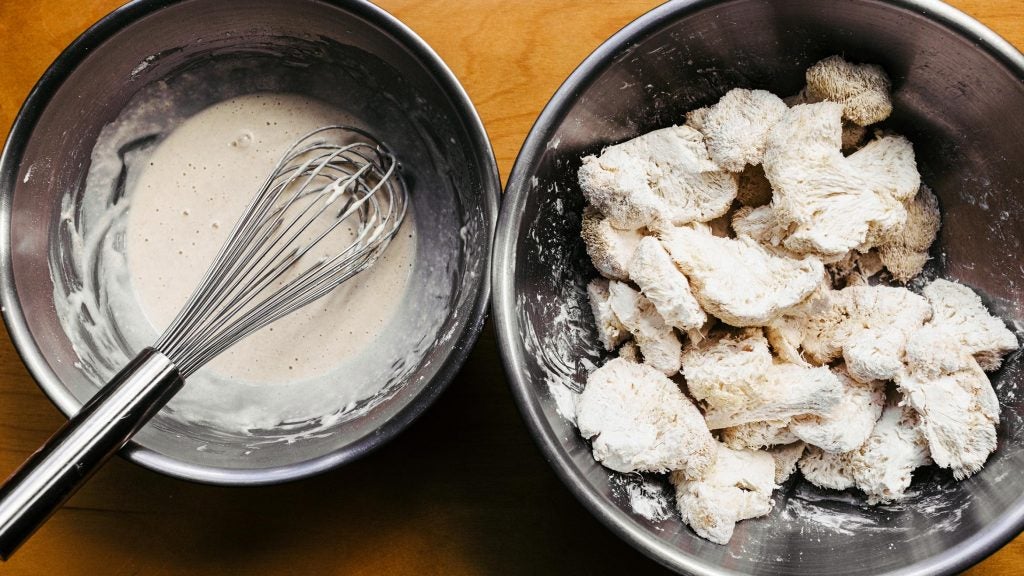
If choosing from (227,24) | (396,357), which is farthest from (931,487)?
(227,24)

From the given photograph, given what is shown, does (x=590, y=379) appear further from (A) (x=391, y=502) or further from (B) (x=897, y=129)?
(B) (x=897, y=129)

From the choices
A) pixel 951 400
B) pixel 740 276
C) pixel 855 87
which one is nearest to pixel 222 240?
pixel 740 276

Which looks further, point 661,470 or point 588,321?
point 588,321

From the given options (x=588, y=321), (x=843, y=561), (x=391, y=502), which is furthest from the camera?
(x=391, y=502)

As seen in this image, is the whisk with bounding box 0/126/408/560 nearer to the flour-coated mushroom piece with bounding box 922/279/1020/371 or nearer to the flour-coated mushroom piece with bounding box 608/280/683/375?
the flour-coated mushroom piece with bounding box 608/280/683/375

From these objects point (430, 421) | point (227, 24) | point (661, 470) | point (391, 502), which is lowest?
point (391, 502)

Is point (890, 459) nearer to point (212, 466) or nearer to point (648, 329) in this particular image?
point (648, 329)

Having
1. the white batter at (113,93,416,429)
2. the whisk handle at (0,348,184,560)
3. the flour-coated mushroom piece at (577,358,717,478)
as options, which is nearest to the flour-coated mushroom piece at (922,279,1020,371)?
the flour-coated mushroom piece at (577,358,717,478)

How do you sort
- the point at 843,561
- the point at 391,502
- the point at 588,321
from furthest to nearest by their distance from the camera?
the point at 391,502, the point at 588,321, the point at 843,561
